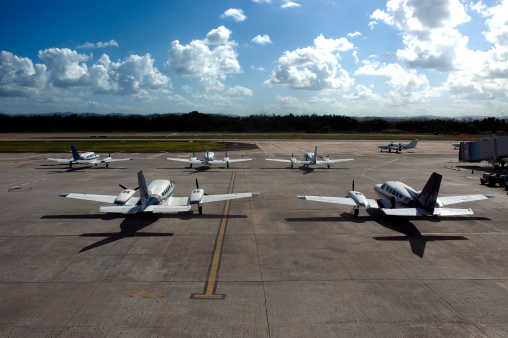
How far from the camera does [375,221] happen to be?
859 inches

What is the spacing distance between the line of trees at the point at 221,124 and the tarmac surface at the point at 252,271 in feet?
481

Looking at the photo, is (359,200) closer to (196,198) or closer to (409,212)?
(409,212)

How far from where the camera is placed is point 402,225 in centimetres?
2092

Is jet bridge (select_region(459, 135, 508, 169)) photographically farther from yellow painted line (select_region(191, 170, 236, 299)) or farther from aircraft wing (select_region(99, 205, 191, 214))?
aircraft wing (select_region(99, 205, 191, 214))

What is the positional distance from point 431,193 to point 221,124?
6318 inches

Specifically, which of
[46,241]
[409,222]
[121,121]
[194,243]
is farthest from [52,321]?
[121,121]

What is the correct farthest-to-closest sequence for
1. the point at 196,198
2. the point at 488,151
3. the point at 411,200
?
the point at 488,151, the point at 196,198, the point at 411,200

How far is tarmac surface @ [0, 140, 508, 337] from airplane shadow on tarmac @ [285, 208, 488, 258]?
0.12 metres

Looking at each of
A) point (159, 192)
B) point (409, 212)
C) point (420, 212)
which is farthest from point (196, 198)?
point (420, 212)

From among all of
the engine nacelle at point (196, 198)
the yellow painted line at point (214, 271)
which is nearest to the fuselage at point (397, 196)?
the yellow painted line at point (214, 271)

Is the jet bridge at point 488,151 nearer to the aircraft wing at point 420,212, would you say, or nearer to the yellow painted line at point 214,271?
the aircraft wing at point 420,212

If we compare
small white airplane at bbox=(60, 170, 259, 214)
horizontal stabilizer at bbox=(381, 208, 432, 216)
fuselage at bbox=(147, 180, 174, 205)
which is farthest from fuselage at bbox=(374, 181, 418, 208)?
fuselage at bbox=(147, 180, 174, 205)

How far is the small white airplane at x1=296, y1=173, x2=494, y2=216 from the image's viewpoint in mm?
18969

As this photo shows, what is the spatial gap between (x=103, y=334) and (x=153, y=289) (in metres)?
2.80
